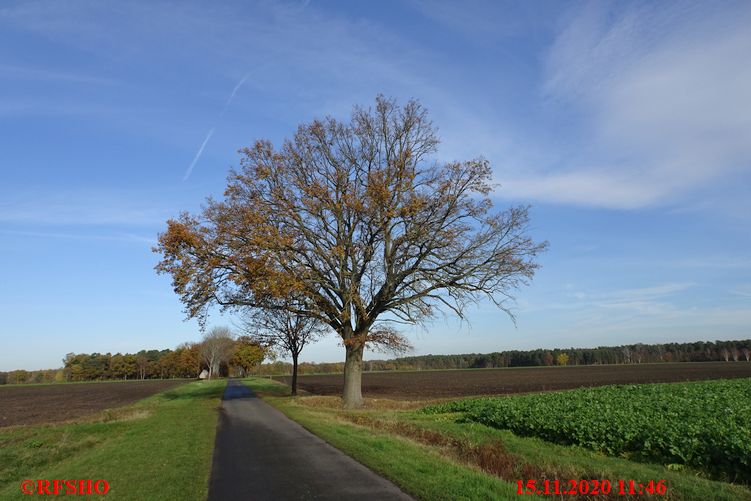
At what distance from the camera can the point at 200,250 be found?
79.0 ft

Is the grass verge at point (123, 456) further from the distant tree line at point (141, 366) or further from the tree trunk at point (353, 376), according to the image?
the distant tree line at point (141, 366)

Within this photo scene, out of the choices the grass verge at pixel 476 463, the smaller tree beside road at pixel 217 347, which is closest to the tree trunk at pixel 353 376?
the grass verge at pixel 476 463

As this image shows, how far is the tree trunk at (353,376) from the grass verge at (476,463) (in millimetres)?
8949

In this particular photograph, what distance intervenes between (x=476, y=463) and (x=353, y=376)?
16.0 metres

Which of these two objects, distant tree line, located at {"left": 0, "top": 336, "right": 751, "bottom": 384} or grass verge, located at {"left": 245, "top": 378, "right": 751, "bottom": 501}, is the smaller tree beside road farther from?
grass verge, located at {"left": 245, "top": 378, "right": 751, "bottom": 501}

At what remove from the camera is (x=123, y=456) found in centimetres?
1231

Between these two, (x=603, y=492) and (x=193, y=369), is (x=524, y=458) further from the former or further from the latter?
(x=193, y=369)

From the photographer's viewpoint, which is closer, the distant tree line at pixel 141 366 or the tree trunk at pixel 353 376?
the tree trunk at pixel 353 376

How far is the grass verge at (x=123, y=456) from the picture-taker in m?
9.08

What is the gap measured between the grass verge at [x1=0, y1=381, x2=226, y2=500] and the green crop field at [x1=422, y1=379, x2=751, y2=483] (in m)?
9.78

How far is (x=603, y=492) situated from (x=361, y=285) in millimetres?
18766

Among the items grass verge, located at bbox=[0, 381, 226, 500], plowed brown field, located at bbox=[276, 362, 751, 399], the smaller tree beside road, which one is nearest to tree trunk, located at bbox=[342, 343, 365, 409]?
grass verge, located at bbox=[0, 381, 226, 500]

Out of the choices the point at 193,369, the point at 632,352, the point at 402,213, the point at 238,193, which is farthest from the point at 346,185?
the point at 632,352

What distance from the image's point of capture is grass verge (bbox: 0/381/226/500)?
9.08 metres
